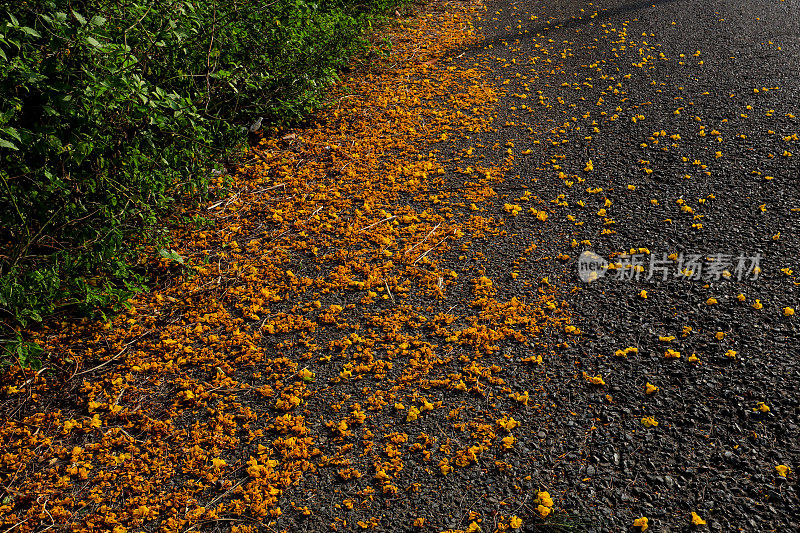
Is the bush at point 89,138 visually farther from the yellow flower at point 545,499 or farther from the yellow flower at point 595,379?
the yellow flower at point 595,379

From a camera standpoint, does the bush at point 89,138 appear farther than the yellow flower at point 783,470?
Yes

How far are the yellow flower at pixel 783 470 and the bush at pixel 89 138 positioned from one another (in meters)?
2.99

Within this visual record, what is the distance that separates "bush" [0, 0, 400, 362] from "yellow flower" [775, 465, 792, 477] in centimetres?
299

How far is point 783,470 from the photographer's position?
2.06m

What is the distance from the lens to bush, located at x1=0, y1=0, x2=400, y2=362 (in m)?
2.38

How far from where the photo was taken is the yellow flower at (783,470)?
6.75ft

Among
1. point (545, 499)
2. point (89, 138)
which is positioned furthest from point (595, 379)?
point (89, 138)

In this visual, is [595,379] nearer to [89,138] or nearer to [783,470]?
[783,470]

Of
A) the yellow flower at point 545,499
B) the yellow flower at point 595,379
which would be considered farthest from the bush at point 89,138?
the yellow flower at point 595,379

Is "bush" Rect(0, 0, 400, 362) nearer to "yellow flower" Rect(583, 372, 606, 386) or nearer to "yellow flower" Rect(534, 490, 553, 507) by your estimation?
"yellow flower" Rect(534, 490, 553, 507)

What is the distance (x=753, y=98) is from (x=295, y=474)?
4797 millimetres

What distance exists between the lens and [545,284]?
3.05 metres

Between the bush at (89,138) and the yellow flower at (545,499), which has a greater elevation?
the bush at (89,138)

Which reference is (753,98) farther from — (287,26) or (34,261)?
(34,261)
